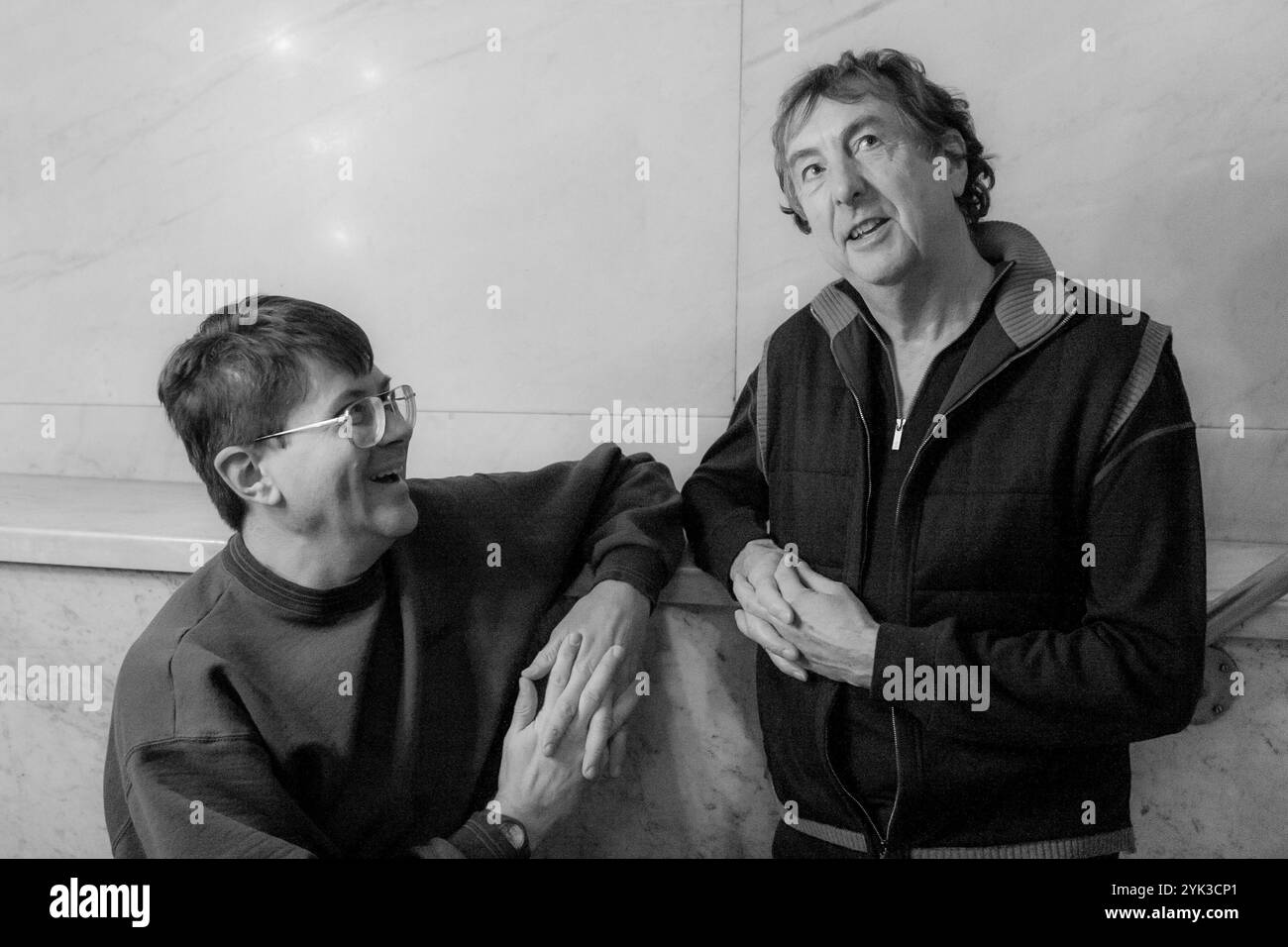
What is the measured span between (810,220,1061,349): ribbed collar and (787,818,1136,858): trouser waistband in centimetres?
58

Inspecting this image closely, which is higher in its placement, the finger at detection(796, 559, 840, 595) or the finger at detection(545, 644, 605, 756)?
the finger at detection(796, 559, 840, 595)

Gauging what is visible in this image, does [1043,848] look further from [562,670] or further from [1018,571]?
[562,670]

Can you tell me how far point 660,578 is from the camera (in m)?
1.45

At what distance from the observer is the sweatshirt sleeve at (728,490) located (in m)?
1.47

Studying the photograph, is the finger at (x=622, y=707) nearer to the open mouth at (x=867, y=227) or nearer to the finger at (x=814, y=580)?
the finger at (x=814, y=580)

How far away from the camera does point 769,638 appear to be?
1.33 m

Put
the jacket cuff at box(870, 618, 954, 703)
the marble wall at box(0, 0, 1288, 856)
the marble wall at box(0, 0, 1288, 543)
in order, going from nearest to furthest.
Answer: the jacket cuff at box(870, 618, 954, 703) → the marble wall at box(0, 0, 1288, 856) → the marble wall at box(0, 0, 1288, 543)

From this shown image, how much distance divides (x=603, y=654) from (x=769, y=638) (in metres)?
0.21

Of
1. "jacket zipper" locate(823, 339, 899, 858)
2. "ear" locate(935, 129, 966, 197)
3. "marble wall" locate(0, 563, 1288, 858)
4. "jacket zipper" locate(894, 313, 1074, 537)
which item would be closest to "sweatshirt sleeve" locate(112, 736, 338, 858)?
"marble wall" locate(0, 563, 1288, 858)

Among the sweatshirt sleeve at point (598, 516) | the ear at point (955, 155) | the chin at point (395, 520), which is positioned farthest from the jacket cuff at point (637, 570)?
the ear at point (955, 155)

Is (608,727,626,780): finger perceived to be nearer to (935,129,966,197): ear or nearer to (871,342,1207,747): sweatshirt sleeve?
(871,342,1207,747): sweatshirt sleeve

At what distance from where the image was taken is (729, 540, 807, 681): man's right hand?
51.6 inches

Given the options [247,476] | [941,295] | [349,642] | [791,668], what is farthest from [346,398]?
[941,295]

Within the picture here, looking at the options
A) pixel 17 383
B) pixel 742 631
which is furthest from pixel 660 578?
pixel 17 383
